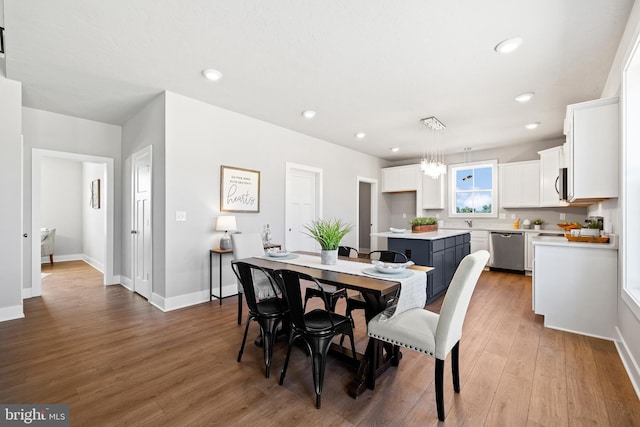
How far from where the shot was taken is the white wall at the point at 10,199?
3.20m

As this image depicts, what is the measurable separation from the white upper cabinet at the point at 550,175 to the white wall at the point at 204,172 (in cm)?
447

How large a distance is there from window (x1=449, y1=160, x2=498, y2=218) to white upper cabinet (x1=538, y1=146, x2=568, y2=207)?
90 cm

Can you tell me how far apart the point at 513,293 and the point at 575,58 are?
310cm

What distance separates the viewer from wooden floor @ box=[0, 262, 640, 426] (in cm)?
Answer: 173

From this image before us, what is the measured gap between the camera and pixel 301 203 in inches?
214

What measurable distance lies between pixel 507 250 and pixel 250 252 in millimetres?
5090

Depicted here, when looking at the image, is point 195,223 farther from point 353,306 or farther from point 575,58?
point 575,58

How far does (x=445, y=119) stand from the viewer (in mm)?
4426

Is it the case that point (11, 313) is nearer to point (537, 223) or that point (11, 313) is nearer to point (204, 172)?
point (204, 172)

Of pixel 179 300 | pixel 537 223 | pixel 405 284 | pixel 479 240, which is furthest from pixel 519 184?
pixel 179 300

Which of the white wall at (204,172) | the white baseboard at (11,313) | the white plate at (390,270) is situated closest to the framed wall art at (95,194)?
the white baseboard at (11,313)

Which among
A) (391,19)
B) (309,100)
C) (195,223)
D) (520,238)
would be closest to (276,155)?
(309,100)

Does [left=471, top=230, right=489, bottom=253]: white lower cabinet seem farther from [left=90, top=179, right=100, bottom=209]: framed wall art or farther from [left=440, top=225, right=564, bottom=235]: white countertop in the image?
[left=90, top=179, right=100, bottom=209]: framed wall art

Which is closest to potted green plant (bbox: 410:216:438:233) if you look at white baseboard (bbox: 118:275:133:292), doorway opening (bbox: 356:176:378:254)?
doorway opening (bbox: 356:176:378:254)
